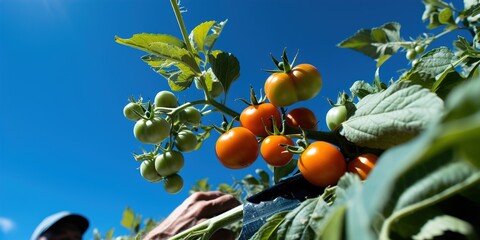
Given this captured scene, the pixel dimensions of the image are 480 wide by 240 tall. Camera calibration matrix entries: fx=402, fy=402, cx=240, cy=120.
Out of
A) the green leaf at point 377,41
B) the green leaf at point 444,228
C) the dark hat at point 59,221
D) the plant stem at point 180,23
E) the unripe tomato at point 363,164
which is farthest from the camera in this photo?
the dark hat at point 59,221

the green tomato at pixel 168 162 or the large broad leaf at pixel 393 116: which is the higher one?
the green tomato at pixel 168 162

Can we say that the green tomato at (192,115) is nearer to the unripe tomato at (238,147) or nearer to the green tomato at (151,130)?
the green tomato at (151,130)

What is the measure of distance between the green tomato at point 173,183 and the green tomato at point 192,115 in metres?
0.20

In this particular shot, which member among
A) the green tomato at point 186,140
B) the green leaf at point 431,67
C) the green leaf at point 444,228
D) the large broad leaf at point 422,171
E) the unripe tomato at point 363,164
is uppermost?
the green tomato at point 186,140

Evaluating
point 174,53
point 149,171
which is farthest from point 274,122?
point 149,171

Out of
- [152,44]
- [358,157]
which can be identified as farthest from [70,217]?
[358,157]

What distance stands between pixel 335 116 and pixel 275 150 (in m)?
0.16

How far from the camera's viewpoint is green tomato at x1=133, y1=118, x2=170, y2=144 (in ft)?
3.81

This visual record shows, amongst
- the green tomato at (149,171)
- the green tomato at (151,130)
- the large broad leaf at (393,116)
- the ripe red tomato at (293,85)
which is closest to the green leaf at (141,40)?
the green tomato at (151,130)

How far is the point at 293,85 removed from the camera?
103cm

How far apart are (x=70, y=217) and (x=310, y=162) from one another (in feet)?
14.2

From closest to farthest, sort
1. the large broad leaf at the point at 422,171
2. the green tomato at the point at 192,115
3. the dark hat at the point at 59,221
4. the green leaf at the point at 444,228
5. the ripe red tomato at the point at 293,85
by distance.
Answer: the large broad leaf at the point at 422,171 → the green leaf at the point at 444,228 → the ripe red tomato at the point at 293,85 → the green tomato at the point at 192,115 → the dark hat at the point at 59,221

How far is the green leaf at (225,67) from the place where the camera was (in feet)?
3.75

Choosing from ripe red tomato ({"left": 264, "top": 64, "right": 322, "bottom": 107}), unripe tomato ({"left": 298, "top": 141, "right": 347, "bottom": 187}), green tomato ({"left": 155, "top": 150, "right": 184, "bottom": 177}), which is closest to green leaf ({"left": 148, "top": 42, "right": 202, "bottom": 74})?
ripe red tomato ({"left": 264, "top": 64, "right": 322, "bottom": 107})
